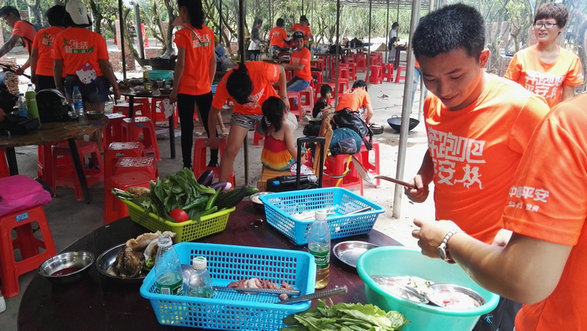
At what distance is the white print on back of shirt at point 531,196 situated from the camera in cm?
83

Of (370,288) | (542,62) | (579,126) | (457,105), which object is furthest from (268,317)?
(542,62)

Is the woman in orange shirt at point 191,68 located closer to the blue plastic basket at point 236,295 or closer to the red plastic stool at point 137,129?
the red plastic stool at point 137,129

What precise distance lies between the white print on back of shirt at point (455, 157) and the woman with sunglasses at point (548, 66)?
2434mm

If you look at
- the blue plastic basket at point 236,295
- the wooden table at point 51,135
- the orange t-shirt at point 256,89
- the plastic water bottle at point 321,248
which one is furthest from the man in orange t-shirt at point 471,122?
the wooden table at point 51,135

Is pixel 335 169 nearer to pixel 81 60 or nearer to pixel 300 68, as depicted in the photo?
pixel 81 60

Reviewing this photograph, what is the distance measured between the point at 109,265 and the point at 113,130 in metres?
4.65

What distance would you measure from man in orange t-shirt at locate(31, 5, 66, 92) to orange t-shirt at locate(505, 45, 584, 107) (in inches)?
207

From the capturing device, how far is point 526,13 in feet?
30.4

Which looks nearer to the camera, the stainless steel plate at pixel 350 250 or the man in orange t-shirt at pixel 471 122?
the man in orange t-shirt at pixel 471 122

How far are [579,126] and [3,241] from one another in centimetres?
328

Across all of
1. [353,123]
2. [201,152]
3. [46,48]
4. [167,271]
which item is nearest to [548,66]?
[353,123]

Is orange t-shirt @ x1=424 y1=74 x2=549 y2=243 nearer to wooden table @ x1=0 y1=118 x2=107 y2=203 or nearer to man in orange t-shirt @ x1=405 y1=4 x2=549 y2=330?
man in orange t-shirt @ x1=405 y1=4 x2=549 y2=330

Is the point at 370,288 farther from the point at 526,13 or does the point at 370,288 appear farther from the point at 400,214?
the point at 526,13

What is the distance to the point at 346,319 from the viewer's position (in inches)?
46.4
